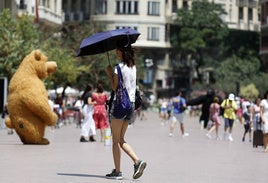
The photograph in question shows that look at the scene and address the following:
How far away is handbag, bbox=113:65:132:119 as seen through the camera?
16.1m

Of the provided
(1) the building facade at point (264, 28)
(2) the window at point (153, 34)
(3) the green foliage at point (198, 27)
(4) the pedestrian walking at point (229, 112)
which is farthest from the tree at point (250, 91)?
(4) the pedestrian walking at point (229, 112)

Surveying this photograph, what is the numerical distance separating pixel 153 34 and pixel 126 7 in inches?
149

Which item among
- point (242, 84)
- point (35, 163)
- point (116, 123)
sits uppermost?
point (116, 123)

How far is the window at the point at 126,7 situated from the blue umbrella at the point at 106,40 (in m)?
87.1

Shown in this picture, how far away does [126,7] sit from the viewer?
10381 centimetres

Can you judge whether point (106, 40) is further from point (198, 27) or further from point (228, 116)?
point (198, 27)

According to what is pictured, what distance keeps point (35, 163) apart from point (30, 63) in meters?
7.54

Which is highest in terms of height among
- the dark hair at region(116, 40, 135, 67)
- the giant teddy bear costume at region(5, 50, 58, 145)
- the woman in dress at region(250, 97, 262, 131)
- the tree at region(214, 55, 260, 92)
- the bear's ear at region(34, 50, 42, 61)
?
the dark hair at region(116, 40, 135, 67)

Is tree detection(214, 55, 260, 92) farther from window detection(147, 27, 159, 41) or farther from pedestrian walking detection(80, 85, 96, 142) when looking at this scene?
pedestrian walking detection(80, 85, 96, 142)

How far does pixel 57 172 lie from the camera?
57.1 feet

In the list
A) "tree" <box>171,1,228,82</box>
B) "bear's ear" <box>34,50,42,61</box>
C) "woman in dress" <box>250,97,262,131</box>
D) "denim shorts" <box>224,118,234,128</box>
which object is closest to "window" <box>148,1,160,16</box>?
"tree" <box>171,1,228,82</box>

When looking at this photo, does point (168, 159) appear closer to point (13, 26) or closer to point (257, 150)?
point (257, 150)

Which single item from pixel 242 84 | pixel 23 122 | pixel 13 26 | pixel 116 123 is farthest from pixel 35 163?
pixel 242 84

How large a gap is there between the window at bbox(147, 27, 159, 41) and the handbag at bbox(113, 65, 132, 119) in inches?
3464
